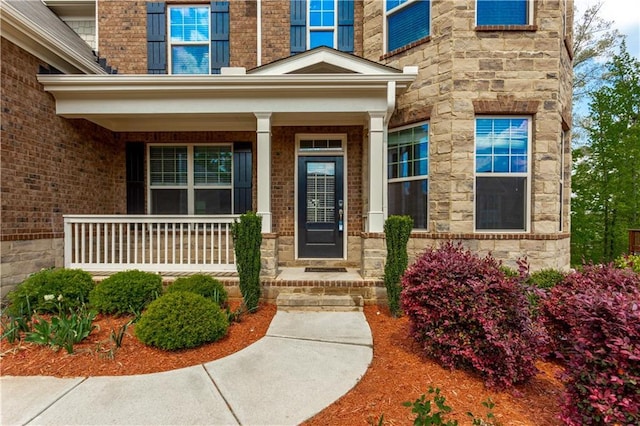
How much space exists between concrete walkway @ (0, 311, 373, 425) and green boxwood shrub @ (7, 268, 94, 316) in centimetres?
149

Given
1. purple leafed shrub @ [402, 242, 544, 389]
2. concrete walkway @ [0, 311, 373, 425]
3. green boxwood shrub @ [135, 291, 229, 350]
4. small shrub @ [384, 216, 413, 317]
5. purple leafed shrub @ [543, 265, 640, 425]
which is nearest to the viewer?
purple leafed shrub @ [543, 265, 640, 425]

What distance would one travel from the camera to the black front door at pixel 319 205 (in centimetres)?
616

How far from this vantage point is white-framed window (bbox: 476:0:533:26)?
4.92 m

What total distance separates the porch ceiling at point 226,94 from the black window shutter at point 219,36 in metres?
2.10

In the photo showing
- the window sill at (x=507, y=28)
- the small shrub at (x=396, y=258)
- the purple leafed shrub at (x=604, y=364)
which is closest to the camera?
the purple leafed shrub at (x=604, y=364)

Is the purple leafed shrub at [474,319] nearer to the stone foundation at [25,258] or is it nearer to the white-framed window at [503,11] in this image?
the white-framed window at [503,11]

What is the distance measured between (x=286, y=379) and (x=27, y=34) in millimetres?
5713

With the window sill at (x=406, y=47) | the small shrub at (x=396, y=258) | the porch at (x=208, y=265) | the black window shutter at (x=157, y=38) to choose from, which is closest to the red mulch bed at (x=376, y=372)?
the small shrub at (x=396, y=258)

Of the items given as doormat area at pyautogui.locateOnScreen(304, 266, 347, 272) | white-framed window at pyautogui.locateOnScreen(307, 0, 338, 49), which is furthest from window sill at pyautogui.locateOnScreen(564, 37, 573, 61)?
doormat area at pyautogui.locateOnScreen(304, 266, 347, 272)

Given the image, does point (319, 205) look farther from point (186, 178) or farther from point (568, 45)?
point (568, 45)

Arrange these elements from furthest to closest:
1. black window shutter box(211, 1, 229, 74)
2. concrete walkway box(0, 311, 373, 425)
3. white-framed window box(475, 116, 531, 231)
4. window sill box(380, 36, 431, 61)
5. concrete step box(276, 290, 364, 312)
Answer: black window shutter box(211, 1, 229, 74) → window sill box(380, 36, 431, 61) → white-framed window box(475, 116, 531, 231) → concrete step box(276, 290, 364, 312) → concrete walkway box(0, 311, 373, 425)

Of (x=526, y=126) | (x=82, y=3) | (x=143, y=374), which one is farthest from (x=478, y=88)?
(x=82, y=3)

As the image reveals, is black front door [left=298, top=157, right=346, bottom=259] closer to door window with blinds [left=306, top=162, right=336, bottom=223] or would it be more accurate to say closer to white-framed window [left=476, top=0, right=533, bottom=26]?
door window with blinds [left=306, top=162, right=336, bottom=223]

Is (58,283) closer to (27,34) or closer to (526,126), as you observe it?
(27,34)
